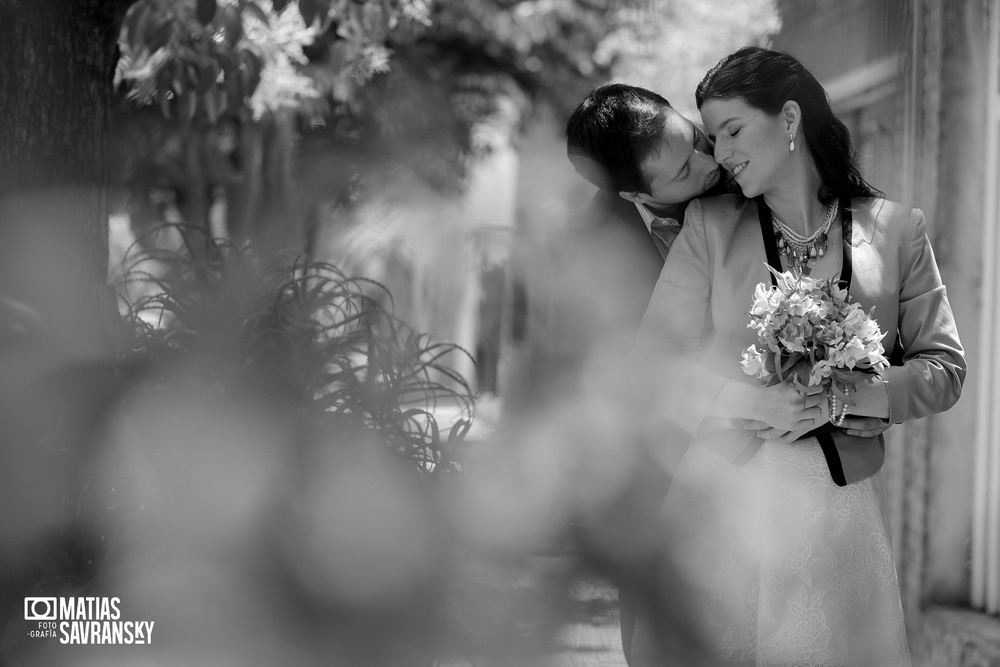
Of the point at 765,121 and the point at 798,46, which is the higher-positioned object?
the point at 798,46

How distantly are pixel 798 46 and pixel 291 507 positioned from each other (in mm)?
4010

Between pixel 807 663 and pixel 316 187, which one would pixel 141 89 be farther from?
pixel 316 187

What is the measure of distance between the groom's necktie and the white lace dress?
22.7 inches

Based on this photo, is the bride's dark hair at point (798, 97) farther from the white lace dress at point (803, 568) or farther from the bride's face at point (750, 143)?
Answer: the white lace dress at point (803, 568)

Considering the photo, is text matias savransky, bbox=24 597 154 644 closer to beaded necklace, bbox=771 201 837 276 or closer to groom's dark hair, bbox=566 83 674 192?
groom's dark hair, bbox=566 83 674 192

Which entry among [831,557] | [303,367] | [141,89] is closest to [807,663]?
[831,557]

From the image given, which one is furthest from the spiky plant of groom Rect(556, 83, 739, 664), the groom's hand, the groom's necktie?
the groom's hand

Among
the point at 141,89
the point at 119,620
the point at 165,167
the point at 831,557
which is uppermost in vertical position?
the point at 165,167

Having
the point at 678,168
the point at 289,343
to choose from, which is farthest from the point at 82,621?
the point at 678,168

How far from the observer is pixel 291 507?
239cm

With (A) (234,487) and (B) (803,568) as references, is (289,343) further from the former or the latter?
(B) (803,568)

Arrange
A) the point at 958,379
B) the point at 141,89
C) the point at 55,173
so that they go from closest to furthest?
the point at 958,379 → the point at 55,173 → the point at 141,89

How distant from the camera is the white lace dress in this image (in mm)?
2029

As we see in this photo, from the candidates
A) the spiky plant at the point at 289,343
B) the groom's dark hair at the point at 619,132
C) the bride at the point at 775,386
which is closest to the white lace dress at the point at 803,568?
the bride at the point at 775,386
